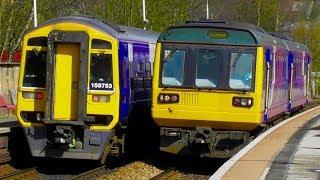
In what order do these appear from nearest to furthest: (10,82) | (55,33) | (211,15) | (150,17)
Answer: (55,33), (10,82), (150,17), (211,15)

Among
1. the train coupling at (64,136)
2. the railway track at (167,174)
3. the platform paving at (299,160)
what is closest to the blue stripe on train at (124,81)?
the train coupling at (64,136)

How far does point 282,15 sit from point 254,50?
4306cm

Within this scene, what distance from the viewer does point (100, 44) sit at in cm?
1479

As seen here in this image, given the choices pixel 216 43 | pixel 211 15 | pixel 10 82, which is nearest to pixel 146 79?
pixel 216 43

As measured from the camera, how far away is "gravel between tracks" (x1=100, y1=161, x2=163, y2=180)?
1497cm

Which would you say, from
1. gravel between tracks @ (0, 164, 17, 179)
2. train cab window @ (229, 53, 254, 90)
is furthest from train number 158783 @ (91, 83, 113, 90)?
gravel between tracks @ (0, 164, 17, 179)

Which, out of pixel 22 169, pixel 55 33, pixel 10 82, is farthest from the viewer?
pixel 10 82

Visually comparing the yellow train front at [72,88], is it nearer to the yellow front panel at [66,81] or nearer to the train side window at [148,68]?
the yellow front panel at [66,81]

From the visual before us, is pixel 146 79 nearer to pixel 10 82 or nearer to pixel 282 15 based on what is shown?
pixel 10 82

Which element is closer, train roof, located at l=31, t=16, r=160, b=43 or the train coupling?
the train coupling

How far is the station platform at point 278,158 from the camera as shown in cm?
1161

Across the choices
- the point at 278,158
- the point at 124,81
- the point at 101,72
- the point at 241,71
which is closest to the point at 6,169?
the point at 101,72

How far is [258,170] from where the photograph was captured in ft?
39.7

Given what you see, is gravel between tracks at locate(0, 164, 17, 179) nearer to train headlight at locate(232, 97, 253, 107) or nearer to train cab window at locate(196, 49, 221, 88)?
train cab window at locate(196, 49, 221, 88)
